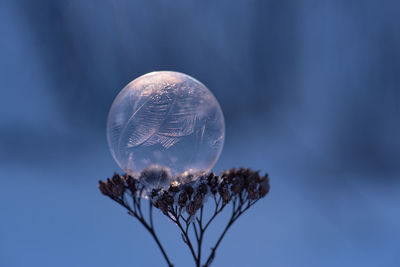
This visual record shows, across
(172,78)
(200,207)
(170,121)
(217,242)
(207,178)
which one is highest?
(172,78)

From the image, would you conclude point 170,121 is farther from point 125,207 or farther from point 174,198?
point 125,207

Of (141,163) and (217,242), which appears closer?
(141,163)

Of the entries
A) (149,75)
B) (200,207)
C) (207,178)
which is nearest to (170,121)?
(149,75)

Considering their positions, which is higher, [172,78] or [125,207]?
[172,78]

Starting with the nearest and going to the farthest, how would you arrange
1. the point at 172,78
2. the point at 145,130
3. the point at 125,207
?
the point at 145,130 < the point at 172,78 < the point at 125,207

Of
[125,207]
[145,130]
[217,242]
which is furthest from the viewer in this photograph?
[217,242]

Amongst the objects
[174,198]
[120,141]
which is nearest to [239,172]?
[174,198]
